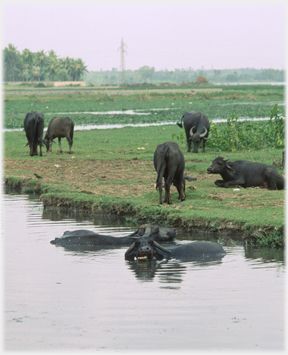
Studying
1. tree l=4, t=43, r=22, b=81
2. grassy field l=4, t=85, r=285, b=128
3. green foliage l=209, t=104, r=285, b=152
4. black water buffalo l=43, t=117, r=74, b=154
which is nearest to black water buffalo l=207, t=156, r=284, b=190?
green foliage l=209, t=104, r=285, b=152

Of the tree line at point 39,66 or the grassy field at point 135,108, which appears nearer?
the grassy field at point 135,108

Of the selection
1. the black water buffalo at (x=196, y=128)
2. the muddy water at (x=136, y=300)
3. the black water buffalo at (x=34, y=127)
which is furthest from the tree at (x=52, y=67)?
the muddy water at (x=136, y=300)

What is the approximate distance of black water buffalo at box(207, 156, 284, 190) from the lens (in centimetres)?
1140

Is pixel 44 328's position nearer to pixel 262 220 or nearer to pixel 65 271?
pixel 65 271

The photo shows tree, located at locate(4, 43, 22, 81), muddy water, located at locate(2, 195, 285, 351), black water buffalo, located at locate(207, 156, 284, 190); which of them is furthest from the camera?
tree, located at locate(4, 43, 22, 81)

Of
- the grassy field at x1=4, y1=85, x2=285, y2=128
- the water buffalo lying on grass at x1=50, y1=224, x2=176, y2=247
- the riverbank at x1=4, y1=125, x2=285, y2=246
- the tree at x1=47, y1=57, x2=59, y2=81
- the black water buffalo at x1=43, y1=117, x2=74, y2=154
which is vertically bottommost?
the water buffalo lying on grass at x1=50, y1=224, x2=176, y2=247

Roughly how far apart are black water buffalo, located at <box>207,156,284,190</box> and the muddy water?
311cm

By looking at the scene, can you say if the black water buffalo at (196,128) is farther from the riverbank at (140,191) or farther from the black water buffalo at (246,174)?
the black water buffalo at (246,174)

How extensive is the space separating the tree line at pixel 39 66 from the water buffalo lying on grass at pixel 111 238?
113 meters

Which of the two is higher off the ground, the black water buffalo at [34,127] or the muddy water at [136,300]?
the black water buffalo at [34,127]

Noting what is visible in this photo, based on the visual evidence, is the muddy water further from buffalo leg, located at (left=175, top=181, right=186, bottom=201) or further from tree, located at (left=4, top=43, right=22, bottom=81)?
tree, located at (left=4, top=43, right=22, bottom=81)

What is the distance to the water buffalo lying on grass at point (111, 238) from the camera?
835 cm

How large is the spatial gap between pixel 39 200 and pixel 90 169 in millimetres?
2945

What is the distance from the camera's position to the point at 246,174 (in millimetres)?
11711
